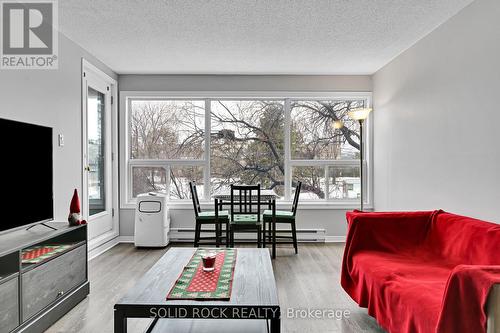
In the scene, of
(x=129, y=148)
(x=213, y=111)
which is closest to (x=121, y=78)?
(x=129, y=148)

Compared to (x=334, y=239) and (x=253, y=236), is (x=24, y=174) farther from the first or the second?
(x=334, y=239)

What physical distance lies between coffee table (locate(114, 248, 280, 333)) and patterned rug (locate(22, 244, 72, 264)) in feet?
2.90

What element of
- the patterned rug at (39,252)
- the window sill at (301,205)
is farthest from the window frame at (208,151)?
the patterned rug at (39,252)

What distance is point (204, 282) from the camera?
198 centimetres

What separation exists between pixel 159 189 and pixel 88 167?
1.26 meters

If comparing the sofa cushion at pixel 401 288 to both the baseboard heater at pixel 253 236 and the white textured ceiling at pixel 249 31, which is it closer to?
the white textured ceiling at pixel 249 31

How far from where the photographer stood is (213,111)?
5230 millimetres

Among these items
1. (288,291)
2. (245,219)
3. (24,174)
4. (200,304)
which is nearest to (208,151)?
(245,219)

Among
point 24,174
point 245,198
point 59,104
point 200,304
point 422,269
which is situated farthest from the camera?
point 245,198

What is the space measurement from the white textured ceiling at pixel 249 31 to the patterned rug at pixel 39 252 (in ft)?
6.61

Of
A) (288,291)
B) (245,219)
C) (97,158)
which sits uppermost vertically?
(97,158)

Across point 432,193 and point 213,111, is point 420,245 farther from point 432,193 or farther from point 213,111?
point 213,111

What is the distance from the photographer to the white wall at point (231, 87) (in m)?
5.10

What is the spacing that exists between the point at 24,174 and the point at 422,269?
289 cm
